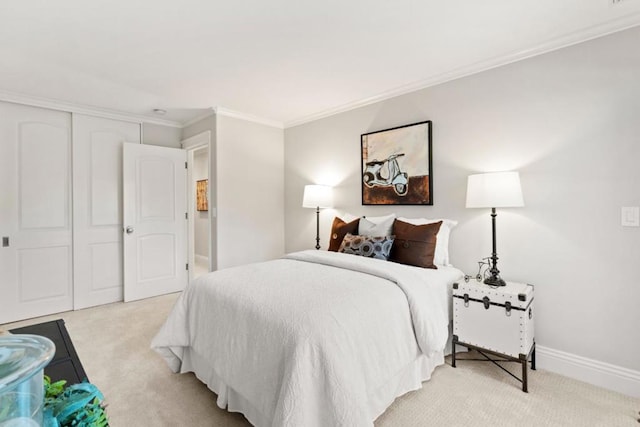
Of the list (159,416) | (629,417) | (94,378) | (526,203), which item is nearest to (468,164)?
(526,203)

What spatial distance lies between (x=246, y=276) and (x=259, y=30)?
169cm

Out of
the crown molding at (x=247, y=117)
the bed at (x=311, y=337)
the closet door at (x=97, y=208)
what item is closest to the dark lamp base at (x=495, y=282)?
the bed at (x=311, y=337)

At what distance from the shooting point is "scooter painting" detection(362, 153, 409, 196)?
3.07 metres

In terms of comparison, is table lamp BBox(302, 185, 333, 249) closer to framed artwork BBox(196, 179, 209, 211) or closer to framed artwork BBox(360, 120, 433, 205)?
framed artwork BBox(360, 120, 433, 205)

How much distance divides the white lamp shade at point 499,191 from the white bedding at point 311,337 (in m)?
0.66

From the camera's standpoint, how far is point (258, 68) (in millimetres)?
2617

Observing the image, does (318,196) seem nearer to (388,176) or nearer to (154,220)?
(388,176)

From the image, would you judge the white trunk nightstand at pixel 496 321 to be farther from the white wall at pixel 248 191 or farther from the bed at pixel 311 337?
the white wall at pixel 248 191

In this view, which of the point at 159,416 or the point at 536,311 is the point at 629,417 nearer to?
the point at 536,311

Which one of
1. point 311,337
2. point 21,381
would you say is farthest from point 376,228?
point 21,381

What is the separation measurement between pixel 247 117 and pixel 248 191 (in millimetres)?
961

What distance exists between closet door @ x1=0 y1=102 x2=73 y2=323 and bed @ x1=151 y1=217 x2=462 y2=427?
7.77ft

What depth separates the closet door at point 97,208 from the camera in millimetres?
3549

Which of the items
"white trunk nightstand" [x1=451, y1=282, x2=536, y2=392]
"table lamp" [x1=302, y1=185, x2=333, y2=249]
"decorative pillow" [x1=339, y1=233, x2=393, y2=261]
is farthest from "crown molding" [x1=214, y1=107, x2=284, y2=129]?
"white trunk nightstand" [x1=451, y1=282, x2=536, y2=392]
